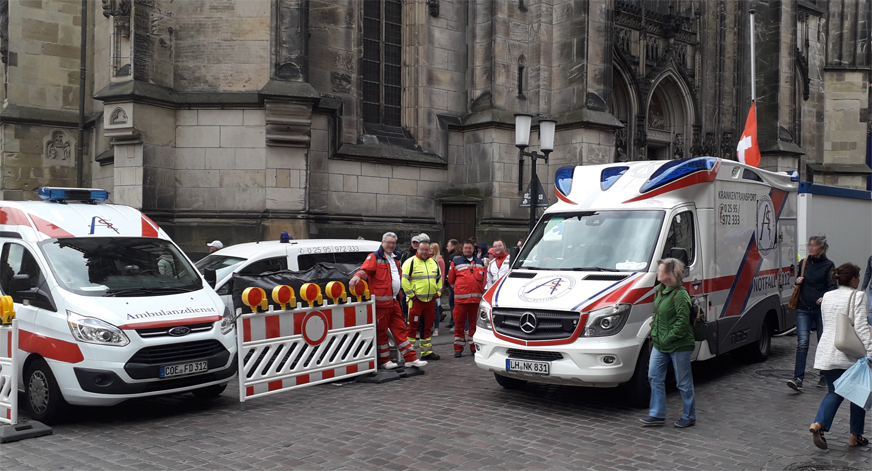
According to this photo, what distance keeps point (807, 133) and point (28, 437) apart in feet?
99.6

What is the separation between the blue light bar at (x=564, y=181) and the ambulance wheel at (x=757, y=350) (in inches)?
137

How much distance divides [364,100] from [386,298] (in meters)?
10.1

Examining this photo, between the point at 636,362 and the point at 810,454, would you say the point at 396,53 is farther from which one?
the point at 810,454

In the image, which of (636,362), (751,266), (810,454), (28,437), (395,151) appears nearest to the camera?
(810,454)

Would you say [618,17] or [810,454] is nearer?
[810,454]

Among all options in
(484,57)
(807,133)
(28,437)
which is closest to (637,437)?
(28,437)

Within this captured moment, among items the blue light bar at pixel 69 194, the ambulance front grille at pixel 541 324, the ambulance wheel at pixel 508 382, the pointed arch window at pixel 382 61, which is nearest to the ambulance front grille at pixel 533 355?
the ambulance front grille at pixel 541 324

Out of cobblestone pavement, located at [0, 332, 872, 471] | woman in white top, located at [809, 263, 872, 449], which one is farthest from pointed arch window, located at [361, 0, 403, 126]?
woman in white top, located at [809, 263, 872, 449]

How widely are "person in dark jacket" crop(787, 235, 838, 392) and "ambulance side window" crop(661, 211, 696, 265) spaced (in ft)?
4.54

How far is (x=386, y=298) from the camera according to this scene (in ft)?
31.1

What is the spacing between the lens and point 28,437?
6523 millimetres

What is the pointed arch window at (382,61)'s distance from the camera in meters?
18.6

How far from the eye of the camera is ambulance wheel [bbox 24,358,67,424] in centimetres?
692

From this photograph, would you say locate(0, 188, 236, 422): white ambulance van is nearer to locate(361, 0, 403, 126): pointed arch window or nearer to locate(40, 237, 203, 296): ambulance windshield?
locate(40, 237, 203, 296): ambulance windshield
